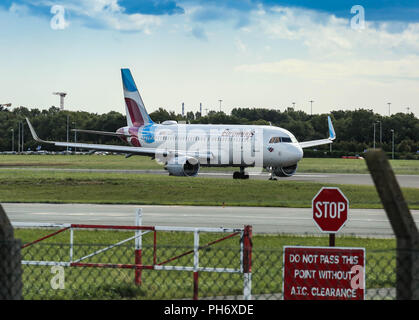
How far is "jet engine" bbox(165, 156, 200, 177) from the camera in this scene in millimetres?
43312

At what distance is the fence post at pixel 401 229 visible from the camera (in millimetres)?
4570

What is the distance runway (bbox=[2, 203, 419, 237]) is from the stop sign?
9.14 m

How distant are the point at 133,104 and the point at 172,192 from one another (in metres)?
19.9

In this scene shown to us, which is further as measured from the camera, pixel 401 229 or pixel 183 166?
pixel 183 166

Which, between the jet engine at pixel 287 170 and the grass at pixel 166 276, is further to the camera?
the jet engine at pixel 287 170

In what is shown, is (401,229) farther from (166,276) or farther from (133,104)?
(133,104)

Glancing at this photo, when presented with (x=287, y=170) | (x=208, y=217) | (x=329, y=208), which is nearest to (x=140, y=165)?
(x=287, y=170)

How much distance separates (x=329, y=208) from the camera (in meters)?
10.0

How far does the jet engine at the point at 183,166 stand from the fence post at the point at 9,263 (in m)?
38.1

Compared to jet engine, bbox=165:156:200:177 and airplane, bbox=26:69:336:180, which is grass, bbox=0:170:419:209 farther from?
airplane, bbox=26:69:336:180

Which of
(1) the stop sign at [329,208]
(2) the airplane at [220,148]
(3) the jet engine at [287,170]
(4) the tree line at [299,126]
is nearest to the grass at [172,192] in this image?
(2) the airplane at [220,148]

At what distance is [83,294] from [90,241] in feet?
22.2

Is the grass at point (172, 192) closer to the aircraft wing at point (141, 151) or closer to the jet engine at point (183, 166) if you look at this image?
the jet engine at point (183, 166)

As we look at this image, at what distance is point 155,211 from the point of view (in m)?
26.5
